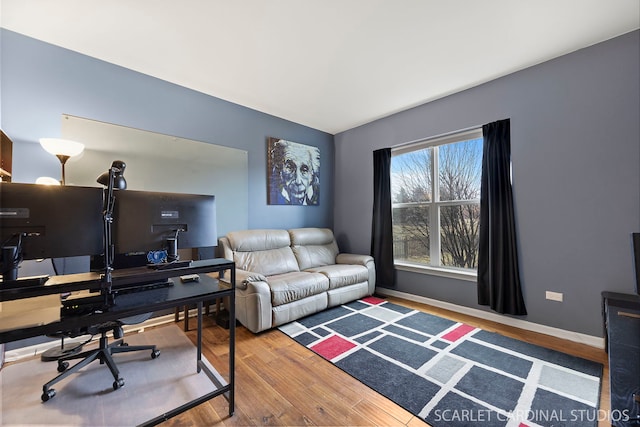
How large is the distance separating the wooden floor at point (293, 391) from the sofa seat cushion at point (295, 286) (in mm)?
377

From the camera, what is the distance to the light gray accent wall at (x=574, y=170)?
215 centimetres

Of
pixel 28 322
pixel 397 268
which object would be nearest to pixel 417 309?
pixel 397 268

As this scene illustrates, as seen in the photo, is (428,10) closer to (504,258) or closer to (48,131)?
(504,258)

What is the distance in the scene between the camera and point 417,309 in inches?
125

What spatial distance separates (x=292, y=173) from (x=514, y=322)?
10.8ft

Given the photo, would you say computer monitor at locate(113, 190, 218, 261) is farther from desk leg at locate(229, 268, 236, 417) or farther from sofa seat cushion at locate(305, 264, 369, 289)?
sofa seat cushion at locate(305, 264, 369, 289)

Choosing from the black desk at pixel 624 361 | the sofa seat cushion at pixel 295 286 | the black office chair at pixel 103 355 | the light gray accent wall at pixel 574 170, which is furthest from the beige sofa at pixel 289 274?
the black desk at pixel 624 361

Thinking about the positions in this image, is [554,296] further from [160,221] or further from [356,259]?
[160,221]

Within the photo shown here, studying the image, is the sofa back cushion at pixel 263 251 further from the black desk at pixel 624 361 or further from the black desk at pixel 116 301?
the black desk at pixel 624 361

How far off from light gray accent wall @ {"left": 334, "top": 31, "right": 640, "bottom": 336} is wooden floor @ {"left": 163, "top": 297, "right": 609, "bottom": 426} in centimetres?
58

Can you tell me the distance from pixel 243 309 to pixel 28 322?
1614 mm

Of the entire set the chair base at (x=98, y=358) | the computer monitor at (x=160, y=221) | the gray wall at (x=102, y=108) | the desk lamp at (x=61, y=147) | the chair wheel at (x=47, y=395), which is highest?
the gray wall at (x=102, y=108)

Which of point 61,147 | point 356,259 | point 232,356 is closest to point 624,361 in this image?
point 232,356

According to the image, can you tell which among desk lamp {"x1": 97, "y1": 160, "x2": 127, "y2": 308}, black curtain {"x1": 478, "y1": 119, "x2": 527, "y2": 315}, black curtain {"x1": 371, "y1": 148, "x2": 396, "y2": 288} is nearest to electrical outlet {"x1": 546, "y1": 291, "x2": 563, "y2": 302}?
black curtain {"x1": 478, "y1": 119, "x2": 527, "y2": 315}
